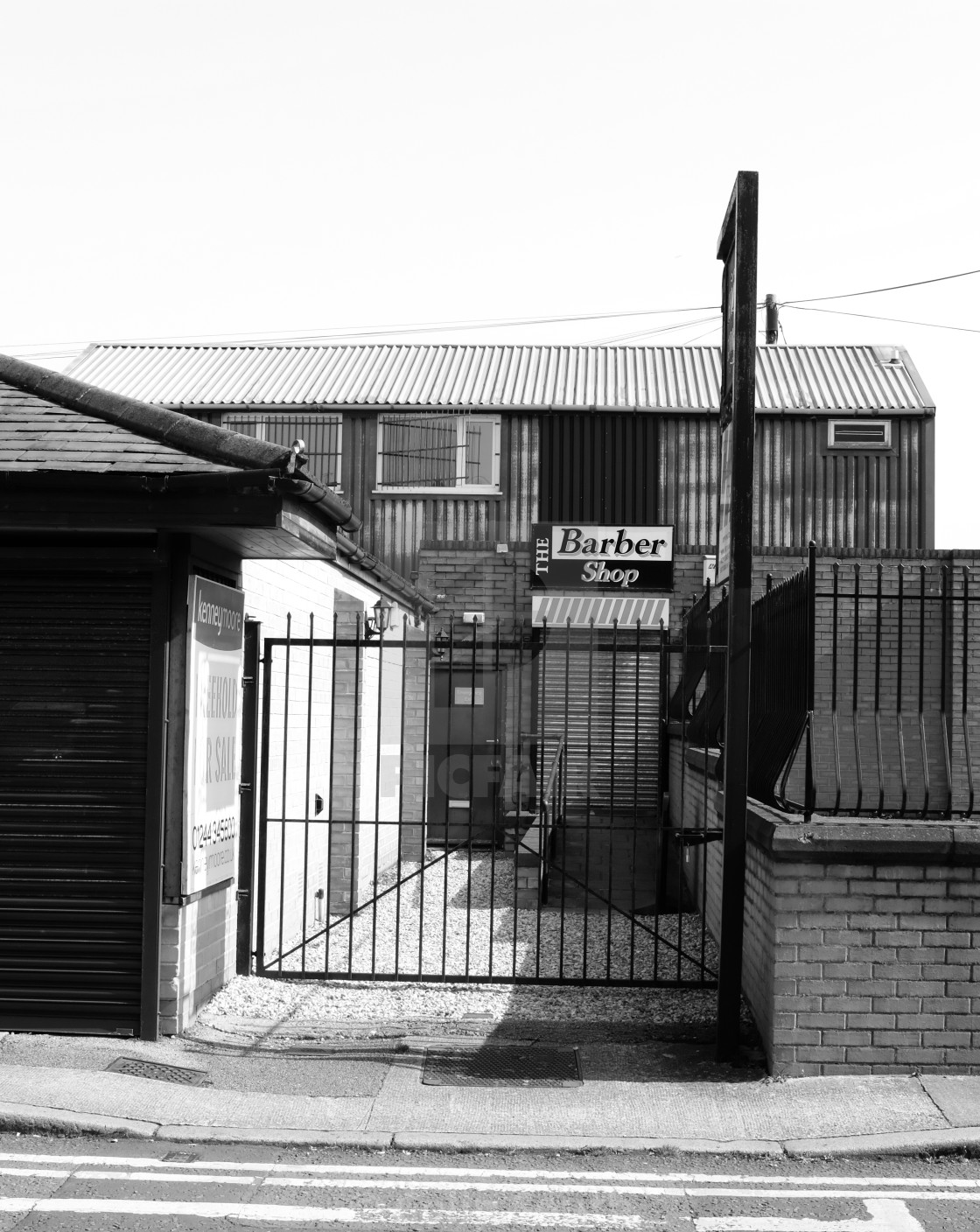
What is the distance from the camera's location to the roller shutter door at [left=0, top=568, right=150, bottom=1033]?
6.78 meters

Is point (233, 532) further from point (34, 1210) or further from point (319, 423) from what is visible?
point (319, 423)

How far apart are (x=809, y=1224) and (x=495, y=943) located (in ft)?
19.1

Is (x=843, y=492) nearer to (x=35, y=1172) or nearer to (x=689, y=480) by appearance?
(x=689, y=480)

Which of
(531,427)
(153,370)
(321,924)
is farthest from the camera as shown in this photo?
(153,370)

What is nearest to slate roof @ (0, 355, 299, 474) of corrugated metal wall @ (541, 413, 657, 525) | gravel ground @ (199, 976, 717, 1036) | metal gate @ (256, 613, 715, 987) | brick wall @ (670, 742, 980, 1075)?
metal gate @ (256, 613, 715, 987)

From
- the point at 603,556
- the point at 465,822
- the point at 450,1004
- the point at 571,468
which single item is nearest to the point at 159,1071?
the point at 450,1004

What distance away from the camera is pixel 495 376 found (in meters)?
22.3

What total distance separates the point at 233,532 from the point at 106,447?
0.81 meters

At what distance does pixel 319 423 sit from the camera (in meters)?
21.0

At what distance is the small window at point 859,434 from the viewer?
2072 cm

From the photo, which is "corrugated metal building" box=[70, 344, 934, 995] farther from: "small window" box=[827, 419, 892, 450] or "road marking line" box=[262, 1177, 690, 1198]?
"road marking line" box=[262, 1177, 690, 1198]

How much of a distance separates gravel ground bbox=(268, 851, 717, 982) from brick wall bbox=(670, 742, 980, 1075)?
5.87 feet

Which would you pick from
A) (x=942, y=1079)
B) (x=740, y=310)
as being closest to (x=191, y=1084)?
(x=942, y=1079)

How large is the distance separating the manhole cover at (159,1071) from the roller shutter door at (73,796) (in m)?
0.47
